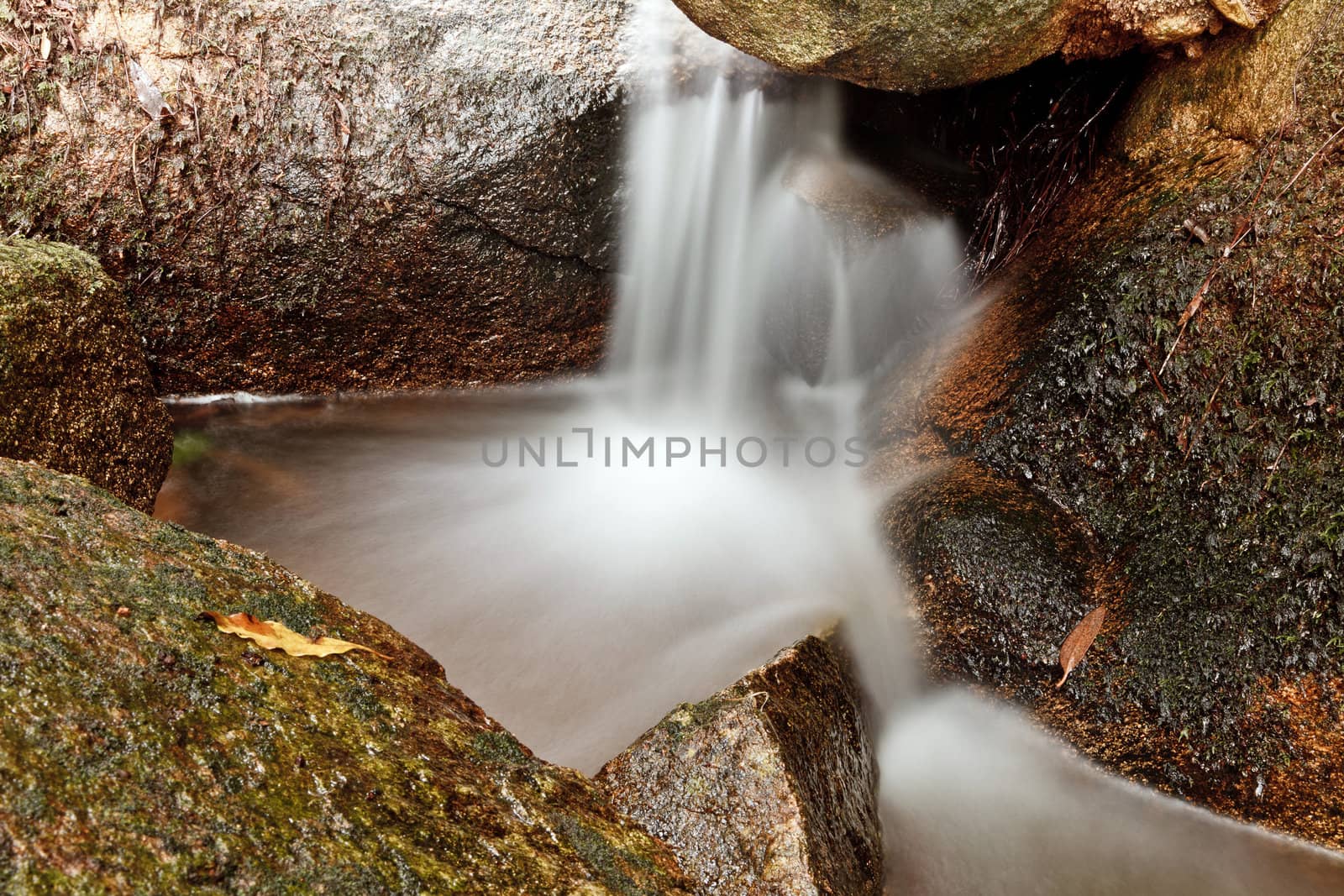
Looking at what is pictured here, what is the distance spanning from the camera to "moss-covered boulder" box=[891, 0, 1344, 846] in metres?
2.89

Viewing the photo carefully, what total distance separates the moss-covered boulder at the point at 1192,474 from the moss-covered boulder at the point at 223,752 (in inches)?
73.8

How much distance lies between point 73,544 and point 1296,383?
3.69 m

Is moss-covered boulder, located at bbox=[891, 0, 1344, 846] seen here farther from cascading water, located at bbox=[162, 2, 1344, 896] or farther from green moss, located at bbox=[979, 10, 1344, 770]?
cascading water, located at bbox=[162, 2, 1344, 896]

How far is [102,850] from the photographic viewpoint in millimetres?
1186

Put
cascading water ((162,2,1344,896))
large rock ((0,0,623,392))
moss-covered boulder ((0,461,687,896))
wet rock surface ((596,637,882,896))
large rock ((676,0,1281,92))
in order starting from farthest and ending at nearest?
large rock ((0,0,623,392)) < large rock ((676,0,1281,92)) < cascading water ((162,2,1344,896)) < wet rock surface ((596,637,882,896)) < moss-covered boulder ((0,461,687,896))

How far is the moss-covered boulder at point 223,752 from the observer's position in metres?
1.24

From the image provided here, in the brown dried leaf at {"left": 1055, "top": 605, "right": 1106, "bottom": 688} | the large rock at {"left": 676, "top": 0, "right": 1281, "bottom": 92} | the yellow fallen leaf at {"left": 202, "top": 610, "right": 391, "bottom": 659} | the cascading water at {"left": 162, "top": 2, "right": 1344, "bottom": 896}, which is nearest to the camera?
the yellow fallen leaf at {"left": 202, "top": 610, "right": 391, "bottom": 659}

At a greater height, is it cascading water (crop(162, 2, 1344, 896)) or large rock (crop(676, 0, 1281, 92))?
large rock (crop(676, 0, 1281, 92))

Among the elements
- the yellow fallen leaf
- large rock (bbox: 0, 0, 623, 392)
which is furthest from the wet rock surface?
large rock (bbox: 0, 0, 623, 392)

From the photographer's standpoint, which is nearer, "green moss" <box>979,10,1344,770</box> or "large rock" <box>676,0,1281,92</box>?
"green moss" <box>979,10,1344,770</box>

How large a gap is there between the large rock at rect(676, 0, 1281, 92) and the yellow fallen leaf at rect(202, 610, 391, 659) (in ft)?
10.1

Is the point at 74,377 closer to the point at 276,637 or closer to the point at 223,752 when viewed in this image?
the point at 276,637

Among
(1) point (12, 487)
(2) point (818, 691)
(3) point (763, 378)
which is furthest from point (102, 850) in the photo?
(3) point (763, 378)

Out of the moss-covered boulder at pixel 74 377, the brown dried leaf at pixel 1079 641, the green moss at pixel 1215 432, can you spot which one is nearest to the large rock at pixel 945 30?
the green moss at pixel 1215 432
